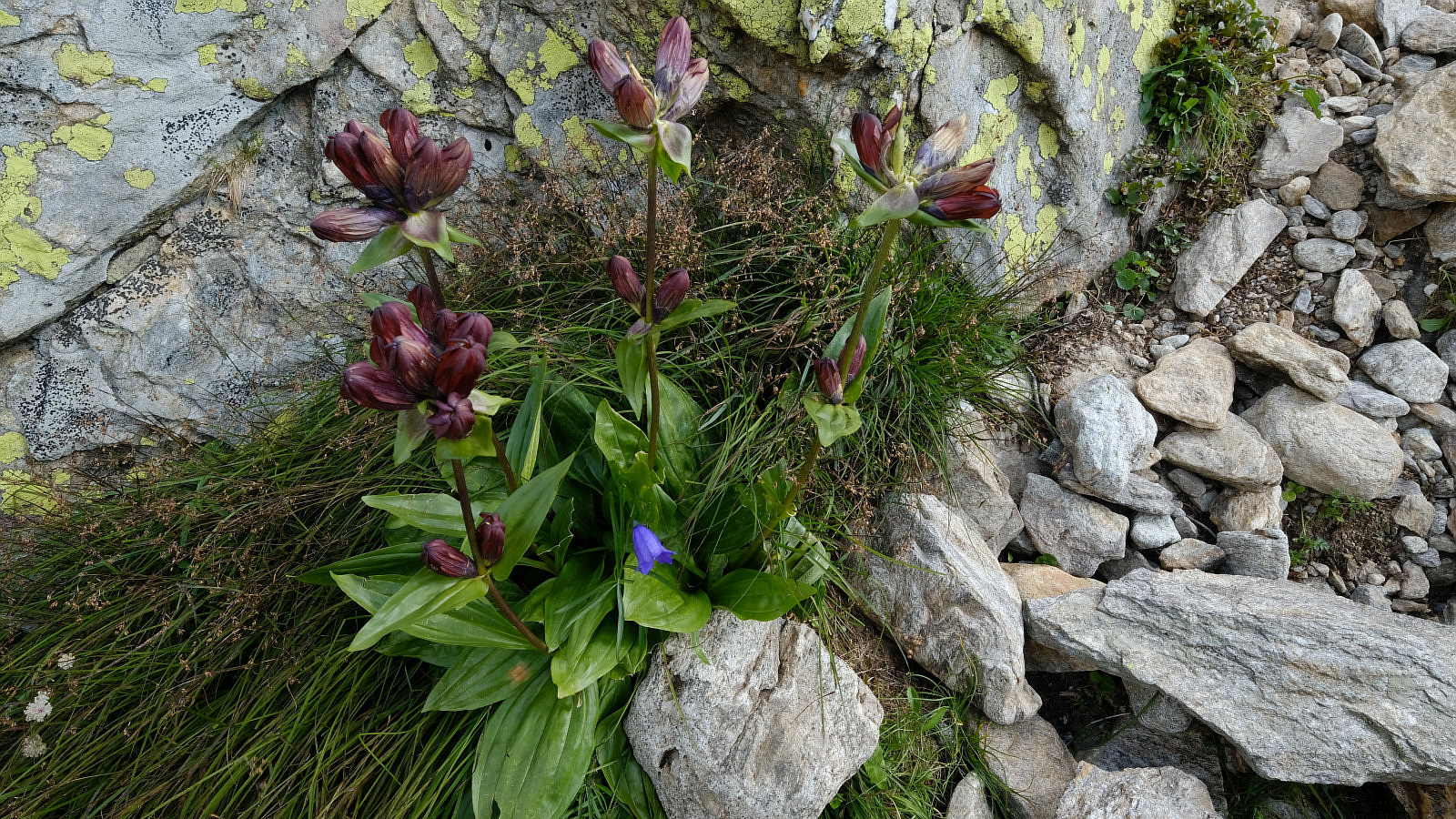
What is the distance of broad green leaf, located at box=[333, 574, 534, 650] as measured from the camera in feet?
8.10

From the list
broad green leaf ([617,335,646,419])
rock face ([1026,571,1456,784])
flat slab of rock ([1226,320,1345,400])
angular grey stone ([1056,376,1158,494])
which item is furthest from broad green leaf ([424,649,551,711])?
flat slab of rock ([1226,320,1345,400])

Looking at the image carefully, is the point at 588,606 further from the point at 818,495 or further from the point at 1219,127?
the point at 1219,127

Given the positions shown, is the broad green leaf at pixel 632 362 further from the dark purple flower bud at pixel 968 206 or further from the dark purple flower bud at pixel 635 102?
the dark purple flower bud at pixel 968 206

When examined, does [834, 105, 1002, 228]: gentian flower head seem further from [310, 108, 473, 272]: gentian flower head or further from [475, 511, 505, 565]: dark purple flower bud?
[475, 511, 505, 565]: dark purple flower bud

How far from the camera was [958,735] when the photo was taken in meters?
3.18

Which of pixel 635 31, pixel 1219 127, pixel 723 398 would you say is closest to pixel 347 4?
pixel 635 31

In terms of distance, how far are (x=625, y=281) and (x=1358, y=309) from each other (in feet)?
12.5

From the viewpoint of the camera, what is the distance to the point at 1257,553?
356cm

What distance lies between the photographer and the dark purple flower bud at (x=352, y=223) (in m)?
1.93

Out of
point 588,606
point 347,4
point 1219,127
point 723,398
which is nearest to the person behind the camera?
point 588,606

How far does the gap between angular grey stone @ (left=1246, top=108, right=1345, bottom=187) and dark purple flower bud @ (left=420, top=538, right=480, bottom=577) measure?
182 inches

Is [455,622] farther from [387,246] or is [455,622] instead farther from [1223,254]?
[1223,254]

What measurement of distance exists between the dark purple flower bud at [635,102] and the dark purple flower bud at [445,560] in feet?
3.91

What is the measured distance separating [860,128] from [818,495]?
5.54ft
